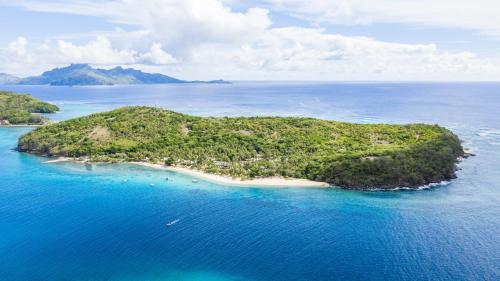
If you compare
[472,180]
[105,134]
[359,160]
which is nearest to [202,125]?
[105,134]

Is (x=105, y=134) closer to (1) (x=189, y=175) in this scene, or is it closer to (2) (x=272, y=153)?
(1) (x=189, y=175)

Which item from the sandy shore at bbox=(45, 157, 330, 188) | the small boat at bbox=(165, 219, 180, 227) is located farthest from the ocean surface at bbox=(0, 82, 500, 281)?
the sandy shore at bbox=(45, 157, 330, 188)

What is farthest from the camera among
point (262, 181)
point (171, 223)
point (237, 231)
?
point (262, 181)

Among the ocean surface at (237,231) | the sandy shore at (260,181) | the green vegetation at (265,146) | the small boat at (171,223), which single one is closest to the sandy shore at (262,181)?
the sandy shore at (260,181)

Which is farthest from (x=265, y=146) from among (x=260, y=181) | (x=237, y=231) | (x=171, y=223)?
(x=237, y=231)

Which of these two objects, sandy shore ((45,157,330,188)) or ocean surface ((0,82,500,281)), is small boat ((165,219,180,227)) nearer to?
ocean surface ((0,82,500,281))

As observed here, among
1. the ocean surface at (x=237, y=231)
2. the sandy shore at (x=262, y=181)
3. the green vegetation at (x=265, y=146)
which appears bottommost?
the ocean surface at (x=237, y=231)

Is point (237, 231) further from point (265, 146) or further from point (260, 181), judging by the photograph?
point (265, 146)

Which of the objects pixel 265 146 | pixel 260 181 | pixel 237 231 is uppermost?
pixel 265 146

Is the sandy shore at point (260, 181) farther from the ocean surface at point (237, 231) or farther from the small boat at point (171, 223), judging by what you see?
the small boat at point (171, 223)
